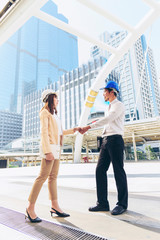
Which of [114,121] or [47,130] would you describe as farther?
[114,121]

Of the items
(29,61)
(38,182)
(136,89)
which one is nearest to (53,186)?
(38,182)

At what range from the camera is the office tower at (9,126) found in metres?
110

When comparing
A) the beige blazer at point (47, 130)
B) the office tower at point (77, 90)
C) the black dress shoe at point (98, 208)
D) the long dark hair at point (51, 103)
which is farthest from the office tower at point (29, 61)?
the black dress shoe at point (98, 208)

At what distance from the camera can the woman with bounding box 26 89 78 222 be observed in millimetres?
1913

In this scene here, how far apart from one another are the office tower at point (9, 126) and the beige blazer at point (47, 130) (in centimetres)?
11677

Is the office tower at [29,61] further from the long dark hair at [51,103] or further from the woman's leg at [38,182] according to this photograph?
the woman's leg at [38,182]

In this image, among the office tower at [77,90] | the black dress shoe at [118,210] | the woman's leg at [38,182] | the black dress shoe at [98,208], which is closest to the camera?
the woman's leg at [38,182]

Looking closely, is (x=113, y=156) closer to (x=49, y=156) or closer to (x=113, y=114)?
(x=113, y=114)

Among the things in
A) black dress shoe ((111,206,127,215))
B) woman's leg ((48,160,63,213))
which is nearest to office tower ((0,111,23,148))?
woman's leg ((48,160,63,213))

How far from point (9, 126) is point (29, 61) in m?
53.9

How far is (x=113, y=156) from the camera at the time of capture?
223cm

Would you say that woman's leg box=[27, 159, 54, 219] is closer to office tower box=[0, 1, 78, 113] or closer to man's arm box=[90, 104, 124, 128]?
man's arm box=[90, 104, 124, 128]

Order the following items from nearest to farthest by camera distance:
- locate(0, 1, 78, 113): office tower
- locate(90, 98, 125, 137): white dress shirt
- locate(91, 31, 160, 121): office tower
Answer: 1. locate(90, 98, 125, 137): white dress shirt
2. locate(91, 31, 160, 121): office tower
3. locate(0, 1, 78, 113): office tower

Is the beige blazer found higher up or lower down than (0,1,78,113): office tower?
lower down
